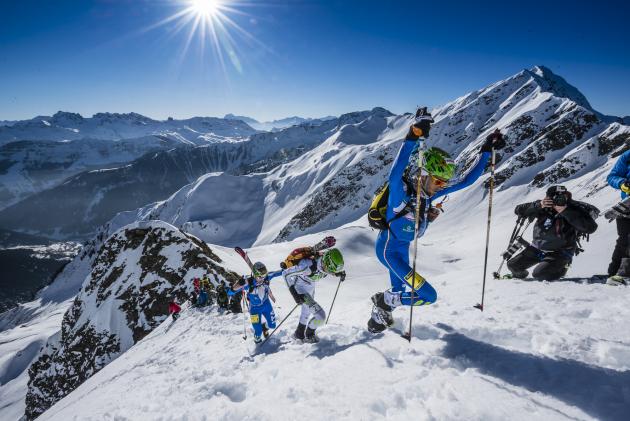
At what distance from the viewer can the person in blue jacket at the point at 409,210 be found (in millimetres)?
5496

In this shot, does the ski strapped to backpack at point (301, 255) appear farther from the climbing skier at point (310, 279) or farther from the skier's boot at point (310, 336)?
the skier's boot at point (310, 336)

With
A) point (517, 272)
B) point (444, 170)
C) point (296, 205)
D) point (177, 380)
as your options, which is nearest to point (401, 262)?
point (444, 170)

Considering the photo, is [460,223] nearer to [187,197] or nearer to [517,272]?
[517,272]

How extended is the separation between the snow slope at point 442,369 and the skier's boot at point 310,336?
0.79 feet

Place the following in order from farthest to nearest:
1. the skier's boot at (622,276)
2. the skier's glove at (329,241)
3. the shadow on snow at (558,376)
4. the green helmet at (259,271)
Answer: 1. the green helmet at (259,271)
2. the skier's glove at (329,241)
3. the skier's boot at (622,276)
4. the shadow on snow at (558,376)

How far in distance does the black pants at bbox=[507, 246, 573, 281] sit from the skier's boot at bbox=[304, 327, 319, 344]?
524 cm

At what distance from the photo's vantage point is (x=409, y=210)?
568 centimetres

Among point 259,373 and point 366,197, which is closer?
point 259,373

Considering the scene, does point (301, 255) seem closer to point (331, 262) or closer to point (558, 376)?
point (331, 262)

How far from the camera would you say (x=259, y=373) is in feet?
17.3

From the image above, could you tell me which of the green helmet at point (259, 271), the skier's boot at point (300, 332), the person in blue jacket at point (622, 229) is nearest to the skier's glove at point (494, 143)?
the person in blue jacket at point (622, 229)

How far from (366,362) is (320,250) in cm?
338

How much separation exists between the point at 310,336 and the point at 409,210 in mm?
3328

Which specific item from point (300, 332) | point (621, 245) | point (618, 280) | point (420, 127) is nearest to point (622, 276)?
point (618, 280)
